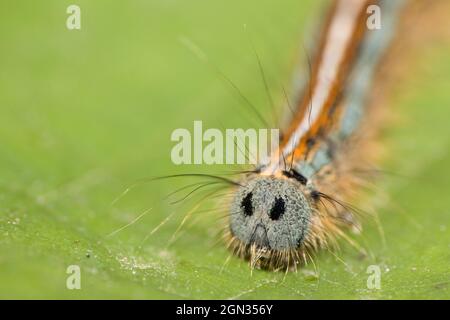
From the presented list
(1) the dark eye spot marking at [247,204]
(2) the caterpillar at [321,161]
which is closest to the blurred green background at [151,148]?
(2) the caterpillar at [321,161]

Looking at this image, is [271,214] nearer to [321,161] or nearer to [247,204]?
[247,204]

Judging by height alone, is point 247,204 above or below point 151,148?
below

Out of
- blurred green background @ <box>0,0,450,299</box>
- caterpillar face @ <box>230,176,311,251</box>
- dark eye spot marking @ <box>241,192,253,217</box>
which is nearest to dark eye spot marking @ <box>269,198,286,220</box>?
caterpillar face @ <box>230,176,311,251</box>

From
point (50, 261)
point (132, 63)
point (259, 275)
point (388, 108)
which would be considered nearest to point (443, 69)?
point (388, 108)

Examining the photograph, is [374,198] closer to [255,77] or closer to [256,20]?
[255,77]

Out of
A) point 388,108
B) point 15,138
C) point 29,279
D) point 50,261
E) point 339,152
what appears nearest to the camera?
point 29,279

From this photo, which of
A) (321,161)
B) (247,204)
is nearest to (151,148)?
(321,161)

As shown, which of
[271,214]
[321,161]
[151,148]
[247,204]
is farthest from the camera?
[151,148]

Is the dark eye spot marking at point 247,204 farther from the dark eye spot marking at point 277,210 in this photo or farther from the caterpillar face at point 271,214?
the dark eye spot marking at point 277,210
